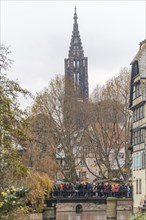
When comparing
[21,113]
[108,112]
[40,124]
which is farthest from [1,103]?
[108,112]

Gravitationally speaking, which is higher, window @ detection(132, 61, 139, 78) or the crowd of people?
window @ detection(132, 61, 139, 78)

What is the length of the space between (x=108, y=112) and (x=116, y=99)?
10.4ft

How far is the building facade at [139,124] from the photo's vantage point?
54.8 metres

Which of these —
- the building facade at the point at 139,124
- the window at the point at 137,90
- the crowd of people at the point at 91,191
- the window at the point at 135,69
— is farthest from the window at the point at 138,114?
the crowd of people at the point at 91,191

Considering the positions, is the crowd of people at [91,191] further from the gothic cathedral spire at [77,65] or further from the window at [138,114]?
the gothic cathedral spire at [77,65]

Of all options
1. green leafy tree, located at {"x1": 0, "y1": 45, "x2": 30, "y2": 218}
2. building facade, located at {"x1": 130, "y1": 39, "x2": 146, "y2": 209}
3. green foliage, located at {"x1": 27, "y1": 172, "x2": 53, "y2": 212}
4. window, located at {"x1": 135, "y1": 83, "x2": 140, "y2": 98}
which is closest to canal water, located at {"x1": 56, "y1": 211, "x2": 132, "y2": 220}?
building facade, located at {"x1": 130, "y1": 39, "x2": 146, "y2": 209}

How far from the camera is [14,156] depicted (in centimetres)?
1759

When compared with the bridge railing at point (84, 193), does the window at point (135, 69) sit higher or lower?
higher

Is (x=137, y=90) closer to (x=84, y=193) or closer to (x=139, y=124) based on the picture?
(x=139, y=124)

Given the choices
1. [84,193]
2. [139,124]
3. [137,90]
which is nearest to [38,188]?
[84,193]

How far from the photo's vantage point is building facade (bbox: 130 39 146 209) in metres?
54.8

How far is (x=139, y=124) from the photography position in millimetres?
56469

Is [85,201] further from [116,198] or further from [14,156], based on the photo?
[14,156]

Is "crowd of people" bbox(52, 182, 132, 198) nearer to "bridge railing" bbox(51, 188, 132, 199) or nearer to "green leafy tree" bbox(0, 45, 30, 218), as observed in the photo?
"bridge railing" bbox(51, 188, 132, 199)
